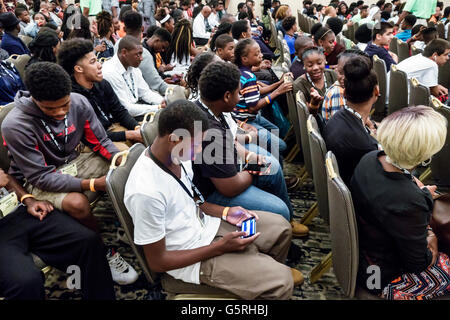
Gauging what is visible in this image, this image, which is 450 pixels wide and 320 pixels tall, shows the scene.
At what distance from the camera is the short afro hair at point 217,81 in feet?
6.07

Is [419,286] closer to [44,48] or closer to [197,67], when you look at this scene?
[197,67]

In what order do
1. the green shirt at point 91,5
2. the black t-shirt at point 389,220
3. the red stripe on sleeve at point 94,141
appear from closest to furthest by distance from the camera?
the black t-shirt at point 389,220
the red stripe on sleeve at point 94,141
the green shirt at point 91,5

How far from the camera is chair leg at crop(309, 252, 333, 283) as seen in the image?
187 centimetres

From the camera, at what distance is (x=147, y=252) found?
129 cm

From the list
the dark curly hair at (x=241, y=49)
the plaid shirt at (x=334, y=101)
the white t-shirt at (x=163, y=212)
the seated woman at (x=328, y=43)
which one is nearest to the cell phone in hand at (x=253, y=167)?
the white t-shirt at (x=163, y=212)

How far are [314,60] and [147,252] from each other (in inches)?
86.4

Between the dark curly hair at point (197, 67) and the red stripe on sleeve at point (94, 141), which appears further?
the dark curly hair at point (197, 67)

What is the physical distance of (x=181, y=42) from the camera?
14.0 ft

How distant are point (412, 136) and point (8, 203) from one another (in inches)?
69.3

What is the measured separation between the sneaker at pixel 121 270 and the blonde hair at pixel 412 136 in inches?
58.9

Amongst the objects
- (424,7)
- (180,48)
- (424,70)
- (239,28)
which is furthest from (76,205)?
(424,7)

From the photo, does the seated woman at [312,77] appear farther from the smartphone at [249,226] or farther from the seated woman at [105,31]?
the seated woman at [105,31]
